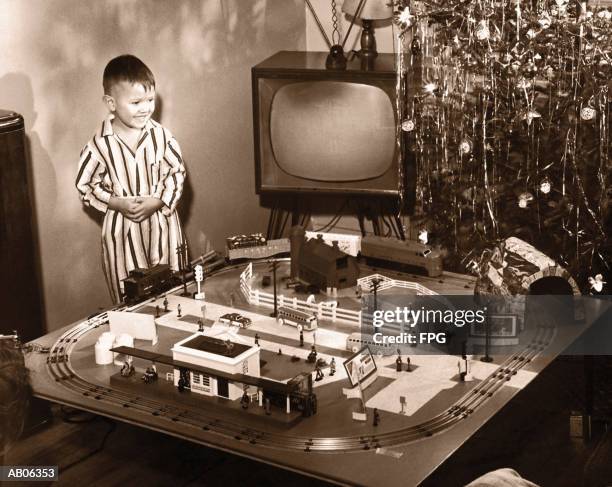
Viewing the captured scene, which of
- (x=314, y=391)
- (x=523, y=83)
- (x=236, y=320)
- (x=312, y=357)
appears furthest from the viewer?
(x=523, y=83)

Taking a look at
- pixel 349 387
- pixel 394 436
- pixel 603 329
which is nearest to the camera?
pixel 394 436

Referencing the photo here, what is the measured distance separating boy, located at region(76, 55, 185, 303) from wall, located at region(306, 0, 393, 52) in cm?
254

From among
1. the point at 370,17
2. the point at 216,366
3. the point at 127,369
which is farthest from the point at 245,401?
the point at 370,17

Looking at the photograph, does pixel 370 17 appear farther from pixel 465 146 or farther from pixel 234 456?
pixel 234 456

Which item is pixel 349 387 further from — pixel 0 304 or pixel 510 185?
pixel 510 185

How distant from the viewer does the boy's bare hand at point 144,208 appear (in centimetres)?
710

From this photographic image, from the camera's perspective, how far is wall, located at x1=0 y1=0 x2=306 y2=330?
7.08 m

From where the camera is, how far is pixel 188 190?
8.55m

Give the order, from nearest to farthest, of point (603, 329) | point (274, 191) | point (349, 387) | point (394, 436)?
point (394, 436) → point (349, 387) → point (603, 329) → point (274, 191)

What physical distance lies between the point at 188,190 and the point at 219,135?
54 cm

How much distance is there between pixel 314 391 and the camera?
5.41 metres

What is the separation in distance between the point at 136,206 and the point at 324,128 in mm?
1778

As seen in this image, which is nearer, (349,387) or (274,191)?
(349,387)

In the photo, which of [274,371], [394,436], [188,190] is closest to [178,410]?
[274,371]
